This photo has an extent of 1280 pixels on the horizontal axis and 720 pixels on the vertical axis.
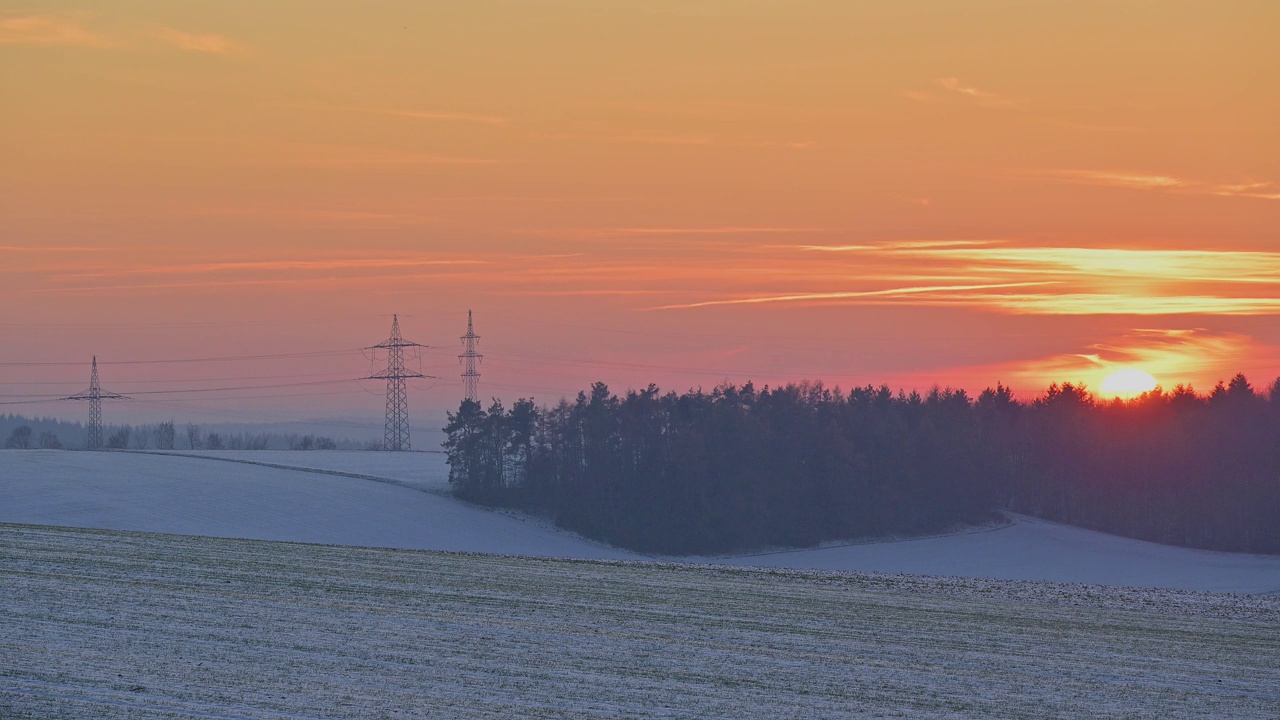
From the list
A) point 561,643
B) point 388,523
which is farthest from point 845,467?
point 561,643

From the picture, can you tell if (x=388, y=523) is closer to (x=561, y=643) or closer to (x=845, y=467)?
(x=845, y=467)

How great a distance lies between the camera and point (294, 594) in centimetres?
2762

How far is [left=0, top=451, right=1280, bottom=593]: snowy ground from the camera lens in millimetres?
64812

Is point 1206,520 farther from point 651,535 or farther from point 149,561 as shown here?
point 149,561

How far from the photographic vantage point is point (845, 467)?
96625mm

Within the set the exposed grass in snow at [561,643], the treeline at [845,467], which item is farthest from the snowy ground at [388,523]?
the exposed grass in snow at [561,643]

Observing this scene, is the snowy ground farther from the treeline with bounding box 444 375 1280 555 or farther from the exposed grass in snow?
the exposed grass in snow

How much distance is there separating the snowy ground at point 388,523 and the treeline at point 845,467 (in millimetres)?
3989

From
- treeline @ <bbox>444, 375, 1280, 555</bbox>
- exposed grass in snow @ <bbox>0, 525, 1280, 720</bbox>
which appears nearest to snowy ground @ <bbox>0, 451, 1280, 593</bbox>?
treeline @ <bbox>444, 375, 1280, 555</bbox>

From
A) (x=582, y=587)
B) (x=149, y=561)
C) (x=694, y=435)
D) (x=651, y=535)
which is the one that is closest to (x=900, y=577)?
(x=582, y=587)

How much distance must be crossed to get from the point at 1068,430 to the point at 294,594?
9808 centimetres

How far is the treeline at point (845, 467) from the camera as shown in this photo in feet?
296

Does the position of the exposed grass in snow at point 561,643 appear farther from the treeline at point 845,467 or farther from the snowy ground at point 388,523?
the treeline at point 845,467

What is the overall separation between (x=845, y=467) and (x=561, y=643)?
75.5 m
